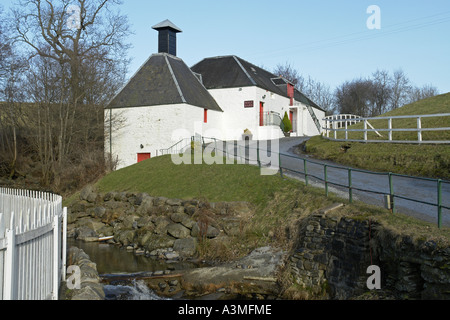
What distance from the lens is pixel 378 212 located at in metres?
10.1

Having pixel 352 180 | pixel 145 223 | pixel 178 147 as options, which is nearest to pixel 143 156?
pixel 178 147

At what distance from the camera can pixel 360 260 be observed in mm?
9188

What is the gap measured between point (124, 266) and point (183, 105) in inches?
667

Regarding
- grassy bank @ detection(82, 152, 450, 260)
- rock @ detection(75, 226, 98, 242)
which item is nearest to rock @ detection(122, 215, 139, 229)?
rock @ detection(75, 226, 98, 242)

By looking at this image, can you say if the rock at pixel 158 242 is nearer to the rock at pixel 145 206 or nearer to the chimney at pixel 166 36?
the rock at pixel 145 206

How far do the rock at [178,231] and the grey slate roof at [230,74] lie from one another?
68.3 ft

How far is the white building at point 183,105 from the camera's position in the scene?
29.9 meters

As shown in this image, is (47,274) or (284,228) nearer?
(47,274)

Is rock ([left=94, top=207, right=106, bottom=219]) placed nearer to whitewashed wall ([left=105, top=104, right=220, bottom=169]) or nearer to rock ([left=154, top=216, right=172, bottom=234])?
rock ([left=154, top=216, right=172, bottom=234])

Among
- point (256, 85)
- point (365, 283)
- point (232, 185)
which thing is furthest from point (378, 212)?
point (256, 85)

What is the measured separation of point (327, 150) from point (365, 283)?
12839mm
